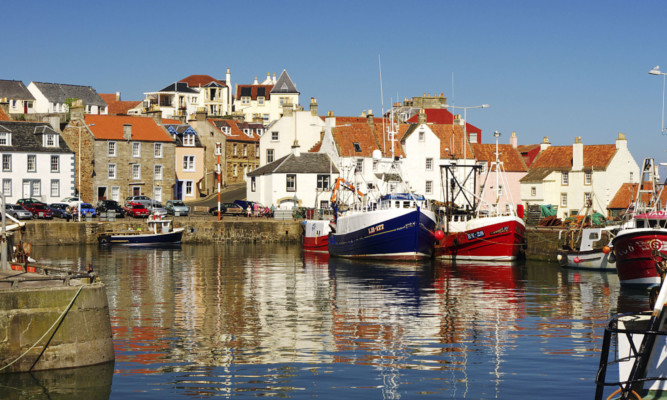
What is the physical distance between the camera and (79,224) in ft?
253

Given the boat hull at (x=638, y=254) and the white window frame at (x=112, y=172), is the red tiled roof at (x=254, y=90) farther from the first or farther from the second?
the boat hull at (x=638, y=254)

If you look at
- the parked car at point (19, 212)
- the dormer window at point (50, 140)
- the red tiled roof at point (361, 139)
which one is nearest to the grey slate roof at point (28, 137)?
the dormer window at point (50, 140)

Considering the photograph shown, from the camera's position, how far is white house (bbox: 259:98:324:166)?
4050 inches

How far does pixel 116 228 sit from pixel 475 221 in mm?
31731

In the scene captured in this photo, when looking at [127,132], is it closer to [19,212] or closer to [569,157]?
[19,212]

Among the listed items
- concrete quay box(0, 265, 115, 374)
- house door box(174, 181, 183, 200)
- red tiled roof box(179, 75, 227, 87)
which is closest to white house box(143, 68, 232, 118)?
red tiled roof box(179, 75, 227, 87)

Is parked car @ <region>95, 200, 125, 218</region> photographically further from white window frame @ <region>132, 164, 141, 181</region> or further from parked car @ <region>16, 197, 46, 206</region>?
white window frame @ <region>132, 164, 141, 181</region>

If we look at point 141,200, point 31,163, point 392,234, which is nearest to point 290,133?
point 141,200

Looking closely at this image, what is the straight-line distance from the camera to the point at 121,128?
9744cm

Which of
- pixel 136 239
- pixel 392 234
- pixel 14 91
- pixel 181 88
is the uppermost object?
pixel 181 88

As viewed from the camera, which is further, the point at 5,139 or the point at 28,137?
the point at 28,137

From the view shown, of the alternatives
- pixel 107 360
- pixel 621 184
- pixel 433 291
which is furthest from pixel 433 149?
pixel 107 360

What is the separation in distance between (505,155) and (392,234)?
41.3m

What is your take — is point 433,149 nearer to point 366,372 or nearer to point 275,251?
point 275,251
